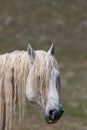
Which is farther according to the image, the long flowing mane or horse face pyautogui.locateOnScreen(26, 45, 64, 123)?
the long flowing mane

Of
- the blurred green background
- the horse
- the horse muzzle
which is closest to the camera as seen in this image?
the horse muzzle

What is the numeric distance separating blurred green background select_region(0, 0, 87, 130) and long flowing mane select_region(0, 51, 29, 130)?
14.0 m

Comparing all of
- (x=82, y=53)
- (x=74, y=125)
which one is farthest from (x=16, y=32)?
(x=74, y=125)

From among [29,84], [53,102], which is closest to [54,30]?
[29,84]

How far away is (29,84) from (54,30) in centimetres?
2399

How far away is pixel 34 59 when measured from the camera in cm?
696

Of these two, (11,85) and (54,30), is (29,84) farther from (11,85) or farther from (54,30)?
(54,30)

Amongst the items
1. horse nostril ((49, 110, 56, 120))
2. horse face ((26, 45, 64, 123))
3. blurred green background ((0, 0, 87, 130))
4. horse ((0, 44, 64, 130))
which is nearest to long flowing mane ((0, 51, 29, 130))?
horse ((0, 44, 64, 130))

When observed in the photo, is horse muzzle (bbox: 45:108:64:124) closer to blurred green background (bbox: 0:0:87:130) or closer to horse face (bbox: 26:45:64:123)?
horse face (bbox: 26:45:64:123)

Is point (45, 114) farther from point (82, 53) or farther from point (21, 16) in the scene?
point (21, 16)

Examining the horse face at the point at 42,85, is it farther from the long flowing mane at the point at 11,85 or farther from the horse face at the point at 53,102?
the long flowing mane at the point at 11,85

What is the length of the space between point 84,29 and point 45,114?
24376 millimetres

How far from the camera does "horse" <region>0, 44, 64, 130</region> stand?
676 centimetres

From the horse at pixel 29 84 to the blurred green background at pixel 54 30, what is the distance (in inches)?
551
